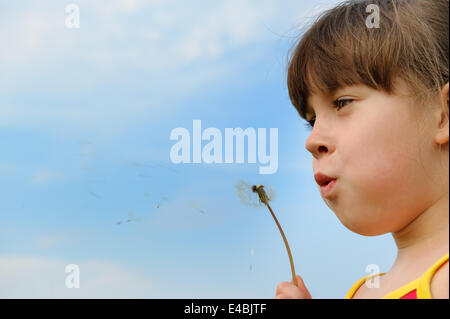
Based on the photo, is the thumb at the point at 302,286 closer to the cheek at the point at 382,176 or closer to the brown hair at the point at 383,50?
the cheek at the point at 382,176

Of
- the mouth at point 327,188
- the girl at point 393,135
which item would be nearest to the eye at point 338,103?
the girl at point 393,135

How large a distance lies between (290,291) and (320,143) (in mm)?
280

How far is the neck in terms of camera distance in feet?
2.53

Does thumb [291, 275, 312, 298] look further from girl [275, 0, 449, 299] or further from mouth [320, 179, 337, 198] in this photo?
mouth [320, 179, 337, 198]

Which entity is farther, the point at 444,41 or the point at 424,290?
the point at 444,41

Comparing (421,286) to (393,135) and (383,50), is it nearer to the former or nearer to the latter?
(393,135)

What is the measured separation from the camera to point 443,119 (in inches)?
30.9

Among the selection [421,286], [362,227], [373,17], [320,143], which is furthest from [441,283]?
[373,17]

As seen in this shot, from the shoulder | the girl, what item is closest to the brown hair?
the girl

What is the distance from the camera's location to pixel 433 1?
87 cm
